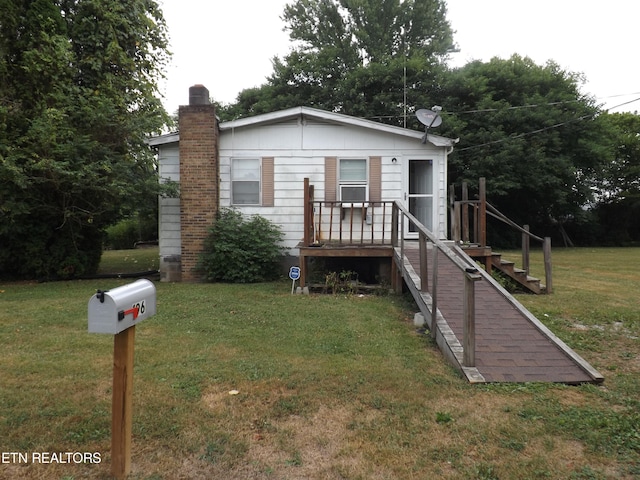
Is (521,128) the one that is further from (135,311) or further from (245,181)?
(135,311)

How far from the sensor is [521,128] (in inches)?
798

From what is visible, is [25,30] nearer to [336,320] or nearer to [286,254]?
[286,254]

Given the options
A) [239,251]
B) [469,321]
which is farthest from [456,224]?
[469,321]

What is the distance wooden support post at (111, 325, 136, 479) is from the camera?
2.24 metres

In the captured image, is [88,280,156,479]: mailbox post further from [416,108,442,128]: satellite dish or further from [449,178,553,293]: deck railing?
[416,108,442,128]: satellite dish

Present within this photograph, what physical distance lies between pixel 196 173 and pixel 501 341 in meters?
6.94

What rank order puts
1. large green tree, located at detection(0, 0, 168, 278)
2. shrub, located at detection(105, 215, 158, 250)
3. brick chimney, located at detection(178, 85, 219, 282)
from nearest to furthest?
large green tree, located at detection(0, 0, 168, 278)
brick chimney, located at detection(178, 85, 219, 282)
shrub, located at detection(105, 215, 158, 250)

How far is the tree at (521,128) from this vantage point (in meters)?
19.5

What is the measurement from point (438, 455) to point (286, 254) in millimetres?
7421

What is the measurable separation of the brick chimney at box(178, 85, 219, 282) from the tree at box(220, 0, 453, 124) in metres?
→ 12.2

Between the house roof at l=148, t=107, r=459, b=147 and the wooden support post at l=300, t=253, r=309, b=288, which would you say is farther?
the house roof at l=148, t=107, r=459, b=147

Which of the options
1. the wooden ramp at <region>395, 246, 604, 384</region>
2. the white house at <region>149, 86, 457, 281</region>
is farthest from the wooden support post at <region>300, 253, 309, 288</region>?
the wooden ramp at <region>395, 246, 604, 384</region>

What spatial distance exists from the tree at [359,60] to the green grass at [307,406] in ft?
54.5

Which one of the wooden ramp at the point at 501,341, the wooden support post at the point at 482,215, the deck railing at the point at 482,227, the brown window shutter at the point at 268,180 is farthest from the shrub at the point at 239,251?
the wooden support post at the point at 482,215
